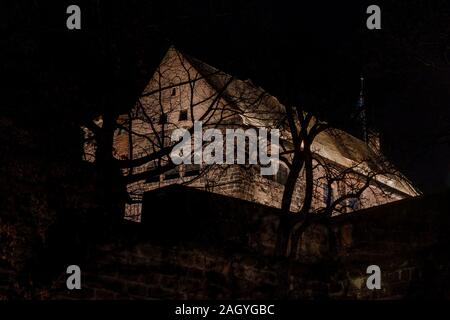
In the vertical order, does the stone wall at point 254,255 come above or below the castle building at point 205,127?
below

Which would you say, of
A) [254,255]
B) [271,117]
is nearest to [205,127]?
[271,117]

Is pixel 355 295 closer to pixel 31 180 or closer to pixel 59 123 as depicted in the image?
pixel 31 180

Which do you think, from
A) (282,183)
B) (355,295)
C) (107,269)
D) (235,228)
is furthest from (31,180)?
(282,183)

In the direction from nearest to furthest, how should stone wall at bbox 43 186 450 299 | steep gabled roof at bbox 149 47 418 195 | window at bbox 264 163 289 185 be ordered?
stone wall at bbox 43 186 450 299 → steep gabled roof at bbox 149 47 418 195 → window at bbox 264 163 289 185

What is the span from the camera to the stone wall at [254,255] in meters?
9.65

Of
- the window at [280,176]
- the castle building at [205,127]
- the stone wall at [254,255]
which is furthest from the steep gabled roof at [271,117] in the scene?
the stone wall at [254,255]

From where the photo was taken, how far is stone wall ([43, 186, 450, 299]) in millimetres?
9648

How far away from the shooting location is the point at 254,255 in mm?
10766

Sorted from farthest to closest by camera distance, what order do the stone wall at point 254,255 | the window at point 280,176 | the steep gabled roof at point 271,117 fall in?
the window at point 280,176, the steep gabled roof at point 271,117, the stone wall at point 254,255

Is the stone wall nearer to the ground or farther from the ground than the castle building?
nearer to the ground

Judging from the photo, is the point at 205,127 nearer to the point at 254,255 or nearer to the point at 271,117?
the point at 271,117

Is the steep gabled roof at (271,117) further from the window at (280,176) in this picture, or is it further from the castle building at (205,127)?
the window at (280,176)

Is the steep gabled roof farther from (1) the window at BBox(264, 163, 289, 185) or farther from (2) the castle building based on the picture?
(1) the window at BBox(264, 163, 289, 185)

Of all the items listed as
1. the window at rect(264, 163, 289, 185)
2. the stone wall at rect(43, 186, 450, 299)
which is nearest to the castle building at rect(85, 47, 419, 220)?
the window at rect(264, 163, 289, 185)
